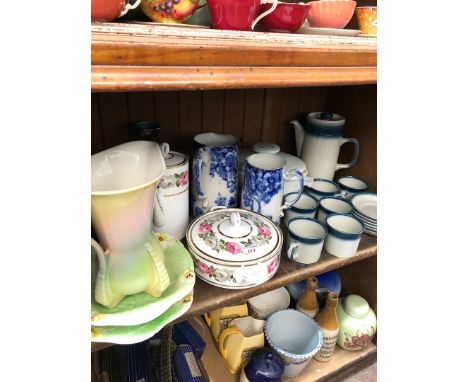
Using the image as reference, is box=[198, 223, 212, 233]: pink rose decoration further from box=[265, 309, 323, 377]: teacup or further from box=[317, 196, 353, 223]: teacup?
box=[265, 309, 323, 377]: teacup

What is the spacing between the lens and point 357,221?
71 centimetres

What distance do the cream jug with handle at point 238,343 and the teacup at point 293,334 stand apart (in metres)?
0.03

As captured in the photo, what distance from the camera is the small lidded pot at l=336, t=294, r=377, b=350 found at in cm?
87

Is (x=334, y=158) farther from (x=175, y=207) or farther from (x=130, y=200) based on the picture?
(x=130, y=200)

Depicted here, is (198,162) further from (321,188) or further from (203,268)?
(321,188)

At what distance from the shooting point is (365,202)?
0.78 meters

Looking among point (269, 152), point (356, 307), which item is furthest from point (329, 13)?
point (356, 307)

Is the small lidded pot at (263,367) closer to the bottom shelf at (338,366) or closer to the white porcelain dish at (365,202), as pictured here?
the bottom shelf at (338,366)

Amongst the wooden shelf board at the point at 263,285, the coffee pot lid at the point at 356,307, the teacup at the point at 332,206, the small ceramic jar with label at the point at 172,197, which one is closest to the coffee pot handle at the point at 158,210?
the small ceramic jar with label at the point at 172,197

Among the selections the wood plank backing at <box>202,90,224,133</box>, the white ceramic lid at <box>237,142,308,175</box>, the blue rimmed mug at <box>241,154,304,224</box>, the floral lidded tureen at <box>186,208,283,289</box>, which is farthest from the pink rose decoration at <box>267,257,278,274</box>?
the wood plank backing at <box>202,90,224,133</box>

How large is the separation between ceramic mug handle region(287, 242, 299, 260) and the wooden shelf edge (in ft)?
0.96

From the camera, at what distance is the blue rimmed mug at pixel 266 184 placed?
0.62 metres

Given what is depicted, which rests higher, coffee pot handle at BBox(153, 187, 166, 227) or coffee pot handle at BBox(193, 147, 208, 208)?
coffee pot handle at BBox(193, 147, 208, 208)

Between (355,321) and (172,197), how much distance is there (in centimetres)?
60
